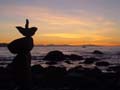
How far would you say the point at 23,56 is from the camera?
505 inches

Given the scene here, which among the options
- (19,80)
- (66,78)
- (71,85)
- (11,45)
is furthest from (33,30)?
(66,78)

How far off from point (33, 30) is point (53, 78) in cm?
1389

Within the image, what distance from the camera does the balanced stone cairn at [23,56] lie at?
41.0ft

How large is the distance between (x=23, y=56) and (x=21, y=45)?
1.55 feet

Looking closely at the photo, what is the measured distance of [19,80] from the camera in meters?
13.2

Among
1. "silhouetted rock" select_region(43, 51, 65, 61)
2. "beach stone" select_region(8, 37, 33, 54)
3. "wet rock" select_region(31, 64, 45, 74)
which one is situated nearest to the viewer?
"beach stone" select_region(8, 37, 33, 54)

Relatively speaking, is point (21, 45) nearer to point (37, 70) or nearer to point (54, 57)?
point (37, 70)

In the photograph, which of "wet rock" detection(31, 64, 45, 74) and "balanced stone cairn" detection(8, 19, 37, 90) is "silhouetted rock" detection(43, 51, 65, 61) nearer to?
"wet rock" detection(31, 64, 45, 74)

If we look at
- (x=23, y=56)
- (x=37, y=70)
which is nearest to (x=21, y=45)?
(x=23, y=56)

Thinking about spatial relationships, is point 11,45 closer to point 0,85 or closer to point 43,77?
point 0,85

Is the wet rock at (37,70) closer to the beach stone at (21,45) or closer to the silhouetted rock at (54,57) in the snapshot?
the beach stone at (21,45)

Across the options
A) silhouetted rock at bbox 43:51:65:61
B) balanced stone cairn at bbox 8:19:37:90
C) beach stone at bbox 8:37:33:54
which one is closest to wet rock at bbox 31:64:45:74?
balanced stone cairn at bbox 8:19:37:90

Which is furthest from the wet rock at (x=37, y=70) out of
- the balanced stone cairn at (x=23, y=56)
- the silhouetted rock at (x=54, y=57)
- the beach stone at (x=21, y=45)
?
the silhouetted rock at (x=54, y=57)

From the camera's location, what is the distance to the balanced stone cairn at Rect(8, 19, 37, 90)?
12484 mm
